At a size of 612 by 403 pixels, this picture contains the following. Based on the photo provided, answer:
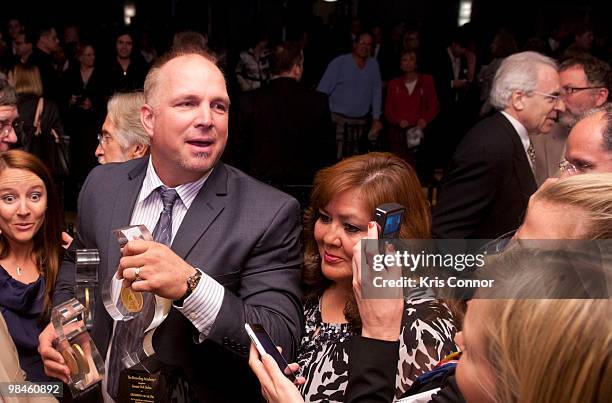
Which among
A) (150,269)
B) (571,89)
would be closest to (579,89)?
(571,89)

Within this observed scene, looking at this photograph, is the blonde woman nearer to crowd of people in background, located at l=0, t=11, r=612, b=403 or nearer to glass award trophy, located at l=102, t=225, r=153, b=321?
crowd of people in background, located at l=0, t=11, r=612, b=403

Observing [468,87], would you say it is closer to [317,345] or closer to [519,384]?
[317,345]

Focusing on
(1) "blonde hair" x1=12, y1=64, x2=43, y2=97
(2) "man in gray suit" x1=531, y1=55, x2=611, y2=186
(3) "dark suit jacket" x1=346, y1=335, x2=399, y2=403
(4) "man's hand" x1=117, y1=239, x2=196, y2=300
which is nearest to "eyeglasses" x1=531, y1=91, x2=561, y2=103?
(2) "man in gray suit" x1=531, y1=55, x2=611, y2=186

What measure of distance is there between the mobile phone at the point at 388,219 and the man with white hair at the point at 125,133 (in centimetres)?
169

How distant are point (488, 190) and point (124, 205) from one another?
181cm

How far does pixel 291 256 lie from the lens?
2164 mm

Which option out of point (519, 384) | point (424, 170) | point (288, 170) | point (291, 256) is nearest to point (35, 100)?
point (288, 170)

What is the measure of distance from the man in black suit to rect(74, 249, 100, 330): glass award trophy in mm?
3400

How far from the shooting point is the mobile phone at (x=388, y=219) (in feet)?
5.75

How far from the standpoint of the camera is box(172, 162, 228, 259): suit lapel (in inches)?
83.4

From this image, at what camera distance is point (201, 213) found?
2156mm

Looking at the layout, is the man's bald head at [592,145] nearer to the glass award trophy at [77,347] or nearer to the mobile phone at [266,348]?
the mobile phone at [266,348]

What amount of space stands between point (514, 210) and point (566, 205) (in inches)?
73.9

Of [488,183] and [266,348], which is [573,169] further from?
[266,348]
